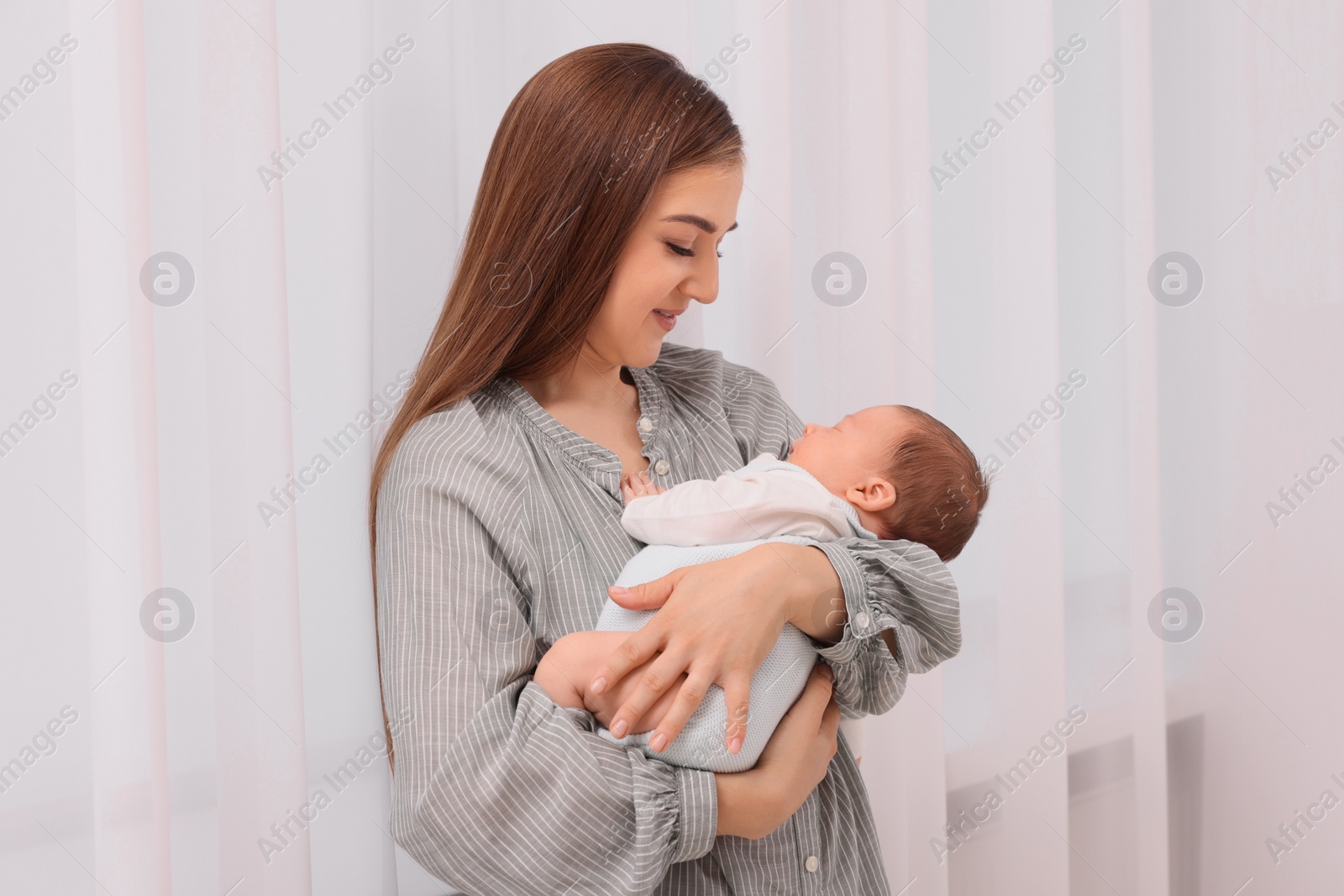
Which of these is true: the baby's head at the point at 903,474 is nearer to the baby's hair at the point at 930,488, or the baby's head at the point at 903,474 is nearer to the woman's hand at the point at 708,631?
the baby's hair at the point at 930,488

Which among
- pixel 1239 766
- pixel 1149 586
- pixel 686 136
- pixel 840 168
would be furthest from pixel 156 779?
pixel 1239 766

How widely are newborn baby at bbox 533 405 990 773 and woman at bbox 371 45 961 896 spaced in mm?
23

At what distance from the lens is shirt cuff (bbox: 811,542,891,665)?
121cm

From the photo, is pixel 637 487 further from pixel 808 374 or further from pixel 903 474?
pixel 808 374

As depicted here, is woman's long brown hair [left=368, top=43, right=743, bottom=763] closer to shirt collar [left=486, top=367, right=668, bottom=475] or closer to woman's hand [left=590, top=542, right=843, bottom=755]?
shirt collar [left=486, top=367, right=668, bottom=475]

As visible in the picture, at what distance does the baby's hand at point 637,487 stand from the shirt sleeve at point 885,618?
0.65 ft

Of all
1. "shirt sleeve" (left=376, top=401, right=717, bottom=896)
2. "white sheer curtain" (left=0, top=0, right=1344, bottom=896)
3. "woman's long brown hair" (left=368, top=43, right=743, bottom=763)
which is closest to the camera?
"shirt sleeve" (left=376, top=401, right=717, bottom=896)

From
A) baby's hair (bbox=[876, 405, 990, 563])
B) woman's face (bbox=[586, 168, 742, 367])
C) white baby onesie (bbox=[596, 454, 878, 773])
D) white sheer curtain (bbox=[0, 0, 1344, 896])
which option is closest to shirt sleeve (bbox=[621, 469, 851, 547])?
white baby onesie (bbox=[596, 454, 878, 773])

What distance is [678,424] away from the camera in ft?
4.89

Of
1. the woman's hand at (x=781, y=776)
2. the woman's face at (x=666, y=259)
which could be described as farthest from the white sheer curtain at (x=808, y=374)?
the woman's hand at (x=781, y=776)

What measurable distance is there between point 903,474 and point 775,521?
207mm

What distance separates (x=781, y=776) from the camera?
1.15 meters

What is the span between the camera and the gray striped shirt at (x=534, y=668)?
1062 mm

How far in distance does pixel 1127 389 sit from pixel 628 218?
1.47 m
